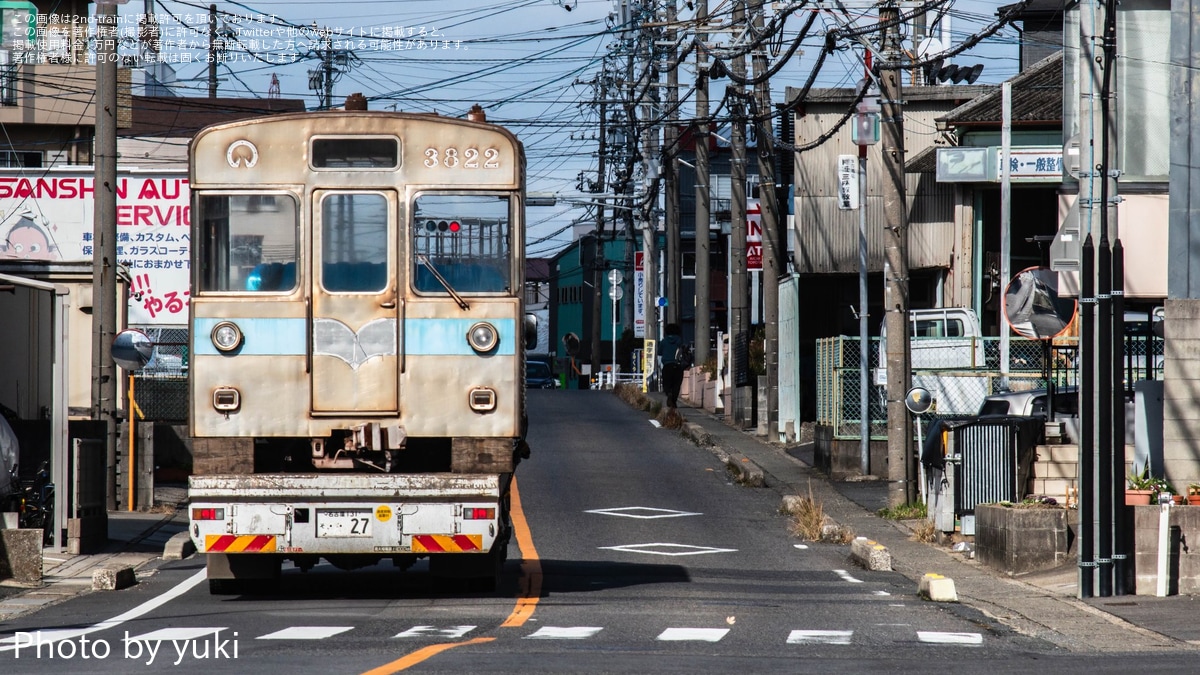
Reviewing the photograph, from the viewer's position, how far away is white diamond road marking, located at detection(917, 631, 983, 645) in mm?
9923

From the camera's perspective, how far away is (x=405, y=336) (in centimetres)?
1166

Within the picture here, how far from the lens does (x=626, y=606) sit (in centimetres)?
1167

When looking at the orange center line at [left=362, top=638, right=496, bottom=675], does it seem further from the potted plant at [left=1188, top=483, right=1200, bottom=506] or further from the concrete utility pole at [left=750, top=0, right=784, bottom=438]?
the concrete utility pole at [left=750, top=0, right=784, bottom=438]

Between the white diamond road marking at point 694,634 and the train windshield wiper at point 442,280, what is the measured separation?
310cm

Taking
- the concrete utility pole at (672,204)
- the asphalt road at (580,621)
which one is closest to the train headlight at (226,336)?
the asphalt road at (580,621)

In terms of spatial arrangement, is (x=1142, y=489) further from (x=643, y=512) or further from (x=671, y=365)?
(x=671, y=365)

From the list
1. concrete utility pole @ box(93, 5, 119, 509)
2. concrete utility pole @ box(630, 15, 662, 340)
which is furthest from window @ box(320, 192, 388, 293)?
concrete utility pole @ box(630, 15, 662, 340)

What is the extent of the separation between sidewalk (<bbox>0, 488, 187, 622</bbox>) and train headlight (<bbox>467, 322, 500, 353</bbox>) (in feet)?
13.6

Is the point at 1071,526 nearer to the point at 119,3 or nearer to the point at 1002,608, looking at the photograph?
the point at 1002,608

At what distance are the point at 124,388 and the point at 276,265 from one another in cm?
1411

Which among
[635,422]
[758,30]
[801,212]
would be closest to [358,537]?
[758,30]

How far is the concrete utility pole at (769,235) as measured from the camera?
2839cm

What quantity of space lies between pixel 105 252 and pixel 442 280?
31.2 ft

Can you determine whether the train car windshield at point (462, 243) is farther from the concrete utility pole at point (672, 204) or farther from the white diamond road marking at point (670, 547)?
the concrete utility pole at point (672, 204)
